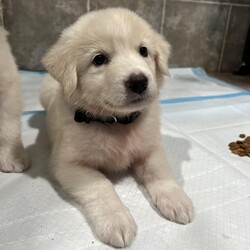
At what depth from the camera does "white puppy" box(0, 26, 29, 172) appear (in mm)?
1476

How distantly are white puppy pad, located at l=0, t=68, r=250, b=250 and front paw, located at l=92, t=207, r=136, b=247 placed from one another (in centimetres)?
3

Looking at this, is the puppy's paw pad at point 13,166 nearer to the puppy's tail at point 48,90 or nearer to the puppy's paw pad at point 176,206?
the puppy's tail at point 48,90

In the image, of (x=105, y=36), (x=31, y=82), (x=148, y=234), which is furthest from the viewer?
(x=31, y=82)

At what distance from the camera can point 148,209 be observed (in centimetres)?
133

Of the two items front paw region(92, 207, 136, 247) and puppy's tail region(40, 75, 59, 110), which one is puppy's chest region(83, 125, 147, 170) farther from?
puppy's tail region(40, 75, 59, 110)

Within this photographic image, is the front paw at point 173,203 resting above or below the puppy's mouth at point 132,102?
below

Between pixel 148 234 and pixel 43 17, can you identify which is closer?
pixel 148 234

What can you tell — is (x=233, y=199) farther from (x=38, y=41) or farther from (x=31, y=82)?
(x=38, y=41)

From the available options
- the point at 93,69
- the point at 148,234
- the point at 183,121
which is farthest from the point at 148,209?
the point at 183,121

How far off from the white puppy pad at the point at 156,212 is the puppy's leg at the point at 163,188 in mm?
32

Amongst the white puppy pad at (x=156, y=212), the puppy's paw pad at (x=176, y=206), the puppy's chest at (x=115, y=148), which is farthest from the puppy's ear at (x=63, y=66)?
the puppy's paw pad at (x=176, y=206)

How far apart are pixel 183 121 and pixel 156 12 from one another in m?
1.51

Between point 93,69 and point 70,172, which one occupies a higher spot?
point 93,69

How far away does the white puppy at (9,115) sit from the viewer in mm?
1476
